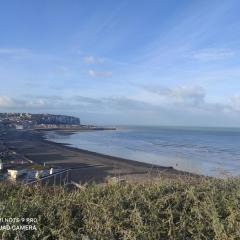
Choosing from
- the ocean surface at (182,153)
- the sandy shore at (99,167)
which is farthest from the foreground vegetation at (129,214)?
the sandy shore at (99,167)

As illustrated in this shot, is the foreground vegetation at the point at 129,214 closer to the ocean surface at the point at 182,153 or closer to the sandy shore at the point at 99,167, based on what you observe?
the ocean surface at the point at 182,153

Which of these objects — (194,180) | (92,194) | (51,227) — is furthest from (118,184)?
(51,227)

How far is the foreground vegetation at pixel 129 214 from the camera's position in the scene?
4758 mm

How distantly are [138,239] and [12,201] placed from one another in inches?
70.9

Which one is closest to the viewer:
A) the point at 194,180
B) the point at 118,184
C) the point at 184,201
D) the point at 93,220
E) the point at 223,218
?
the point at 93,220

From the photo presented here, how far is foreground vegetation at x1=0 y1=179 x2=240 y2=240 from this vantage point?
4.76 metres

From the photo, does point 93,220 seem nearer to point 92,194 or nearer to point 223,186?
point 92,194

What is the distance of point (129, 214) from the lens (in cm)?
517

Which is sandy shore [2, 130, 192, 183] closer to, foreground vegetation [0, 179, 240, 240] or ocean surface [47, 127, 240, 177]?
ocean surface [47, 127, 240, 177]

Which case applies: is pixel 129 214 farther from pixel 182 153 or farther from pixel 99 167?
pixel 182 153

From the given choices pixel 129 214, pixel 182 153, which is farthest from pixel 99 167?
pixel 129 214

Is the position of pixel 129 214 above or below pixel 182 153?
above

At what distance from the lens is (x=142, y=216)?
5.07m

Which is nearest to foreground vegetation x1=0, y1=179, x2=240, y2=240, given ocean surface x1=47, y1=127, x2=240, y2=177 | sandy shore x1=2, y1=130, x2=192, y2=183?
ocean surface x1=47, y1=127, x2=240, y2=177
